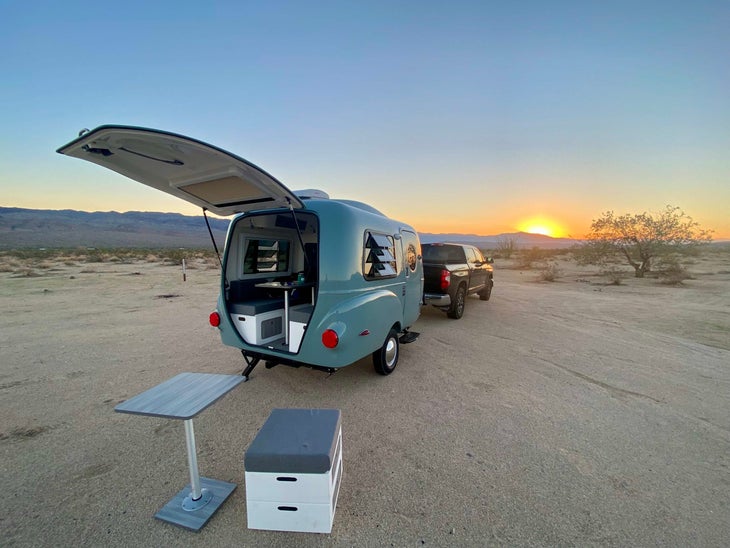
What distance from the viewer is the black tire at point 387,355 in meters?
4.76

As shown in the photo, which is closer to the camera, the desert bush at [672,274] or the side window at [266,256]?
the side window at [266,256]

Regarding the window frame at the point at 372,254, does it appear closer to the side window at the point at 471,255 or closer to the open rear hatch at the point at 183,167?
the open rear hatch at the point at 183,167

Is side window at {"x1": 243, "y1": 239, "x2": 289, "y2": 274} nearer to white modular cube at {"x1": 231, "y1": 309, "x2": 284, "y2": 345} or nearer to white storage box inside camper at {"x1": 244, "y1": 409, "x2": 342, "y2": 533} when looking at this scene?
white modular cube at {"x1": 231, "y1": 309, "x2": 284, "y2": 345}

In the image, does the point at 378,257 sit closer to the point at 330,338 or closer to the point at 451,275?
the point at 330,338

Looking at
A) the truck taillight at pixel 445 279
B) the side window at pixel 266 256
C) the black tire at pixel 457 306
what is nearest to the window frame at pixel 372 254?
the side window at pixel 266 256

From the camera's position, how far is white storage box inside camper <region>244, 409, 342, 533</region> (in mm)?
2139

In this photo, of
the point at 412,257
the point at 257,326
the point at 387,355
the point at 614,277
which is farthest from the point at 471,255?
the point at 614,277

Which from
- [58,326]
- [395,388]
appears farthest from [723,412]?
[58,326]

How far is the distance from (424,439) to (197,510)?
6.62 ft

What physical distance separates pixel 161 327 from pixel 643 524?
823cm

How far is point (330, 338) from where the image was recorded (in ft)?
12.1

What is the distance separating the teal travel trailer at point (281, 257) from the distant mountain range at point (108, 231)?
1689 inches

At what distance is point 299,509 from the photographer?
87.2 inches

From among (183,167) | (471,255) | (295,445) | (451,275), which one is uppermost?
(183,167)
